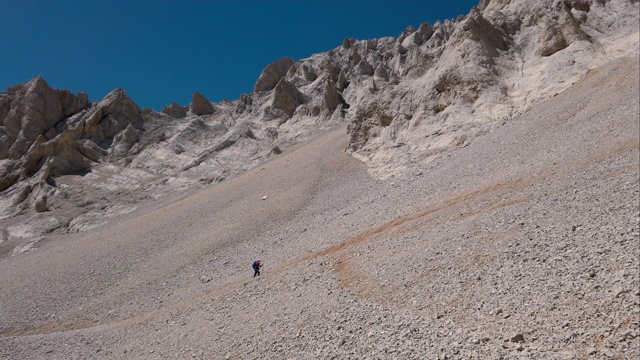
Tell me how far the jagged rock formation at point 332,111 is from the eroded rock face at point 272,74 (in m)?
0.25

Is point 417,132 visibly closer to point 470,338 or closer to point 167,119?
point 470,338

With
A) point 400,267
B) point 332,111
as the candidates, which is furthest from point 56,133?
point 400,267

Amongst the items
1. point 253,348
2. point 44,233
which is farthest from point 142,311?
point 44,233

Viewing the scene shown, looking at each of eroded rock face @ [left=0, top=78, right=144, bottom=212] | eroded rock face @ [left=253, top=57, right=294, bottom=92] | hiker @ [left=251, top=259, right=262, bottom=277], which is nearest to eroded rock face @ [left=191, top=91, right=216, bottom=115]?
eroded rock face @ [left=253, top=57, right=294, bottom=92]

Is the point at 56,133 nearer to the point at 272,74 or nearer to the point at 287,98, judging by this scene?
the point at 287,98

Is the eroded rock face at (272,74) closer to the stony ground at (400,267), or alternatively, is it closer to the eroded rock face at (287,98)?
the eroded rock face at (287,98)

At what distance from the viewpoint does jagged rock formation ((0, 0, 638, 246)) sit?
3416cm

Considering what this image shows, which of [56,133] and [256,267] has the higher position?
[56,133]

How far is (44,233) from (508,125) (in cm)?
5284

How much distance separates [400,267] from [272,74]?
90.3 metres

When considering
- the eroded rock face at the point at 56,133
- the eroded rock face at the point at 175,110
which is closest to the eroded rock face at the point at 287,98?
the eroded rock face at the point at 175,110

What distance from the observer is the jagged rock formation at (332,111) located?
3416 cm

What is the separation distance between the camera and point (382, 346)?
1045 cm

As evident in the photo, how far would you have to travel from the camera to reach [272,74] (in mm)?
100000
